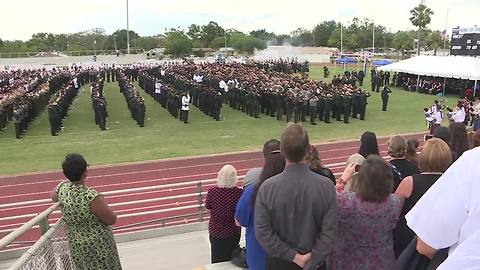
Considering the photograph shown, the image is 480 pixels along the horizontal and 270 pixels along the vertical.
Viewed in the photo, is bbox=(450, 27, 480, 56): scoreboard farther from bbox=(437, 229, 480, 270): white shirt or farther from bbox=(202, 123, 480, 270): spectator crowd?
bbox=(437, 229, 480, 270): white shirt

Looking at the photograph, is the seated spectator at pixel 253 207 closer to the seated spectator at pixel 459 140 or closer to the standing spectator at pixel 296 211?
the standing spectator at pixel 296 211

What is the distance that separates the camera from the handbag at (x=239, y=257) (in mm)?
4309

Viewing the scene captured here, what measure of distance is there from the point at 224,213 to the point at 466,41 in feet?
100

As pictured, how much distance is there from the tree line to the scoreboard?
52.2 m

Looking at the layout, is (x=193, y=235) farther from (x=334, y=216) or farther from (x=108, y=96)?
(x=108, y=96)

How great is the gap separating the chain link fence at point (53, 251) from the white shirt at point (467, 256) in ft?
8.19

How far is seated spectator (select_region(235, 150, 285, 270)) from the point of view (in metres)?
3.02

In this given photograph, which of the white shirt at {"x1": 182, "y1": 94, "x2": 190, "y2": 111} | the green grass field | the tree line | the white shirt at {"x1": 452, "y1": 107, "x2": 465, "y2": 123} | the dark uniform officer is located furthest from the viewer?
the tree line

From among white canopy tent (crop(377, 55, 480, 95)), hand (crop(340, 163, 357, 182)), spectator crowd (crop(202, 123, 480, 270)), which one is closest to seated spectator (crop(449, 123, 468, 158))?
hand (crop(340, 163, 357, 182))

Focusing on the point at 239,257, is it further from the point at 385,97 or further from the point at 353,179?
the point at 385,97

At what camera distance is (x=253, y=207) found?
10.4 ft

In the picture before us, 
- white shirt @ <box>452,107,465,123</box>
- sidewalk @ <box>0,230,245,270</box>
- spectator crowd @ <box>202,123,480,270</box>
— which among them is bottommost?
sidewalk @ <box>0,230,245,270</box>

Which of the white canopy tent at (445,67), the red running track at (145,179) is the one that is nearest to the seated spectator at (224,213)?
the red running track at (145,179)

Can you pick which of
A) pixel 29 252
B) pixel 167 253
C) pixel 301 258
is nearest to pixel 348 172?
pixel 301 258
